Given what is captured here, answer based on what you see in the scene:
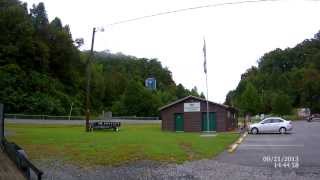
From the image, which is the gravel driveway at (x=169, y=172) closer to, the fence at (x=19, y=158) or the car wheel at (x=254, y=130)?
the fence at (x=19, y=158)

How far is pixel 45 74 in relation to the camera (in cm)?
10425

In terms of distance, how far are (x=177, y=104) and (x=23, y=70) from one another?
46.0 metres

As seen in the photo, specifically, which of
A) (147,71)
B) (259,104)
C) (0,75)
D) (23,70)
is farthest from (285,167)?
(147,71)

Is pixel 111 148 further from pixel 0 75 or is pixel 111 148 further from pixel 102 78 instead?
pixel 102 78

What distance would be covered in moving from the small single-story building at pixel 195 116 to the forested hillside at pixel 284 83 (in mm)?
52646

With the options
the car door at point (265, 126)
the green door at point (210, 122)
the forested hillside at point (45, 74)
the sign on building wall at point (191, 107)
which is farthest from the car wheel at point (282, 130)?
the forested hillside at point (45, 74)

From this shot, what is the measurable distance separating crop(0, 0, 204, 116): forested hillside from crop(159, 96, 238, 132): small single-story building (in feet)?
113

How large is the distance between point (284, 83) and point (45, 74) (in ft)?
224

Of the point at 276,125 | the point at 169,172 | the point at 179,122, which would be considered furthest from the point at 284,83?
the point at 169,172

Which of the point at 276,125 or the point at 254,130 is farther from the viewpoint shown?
the point at 254,130

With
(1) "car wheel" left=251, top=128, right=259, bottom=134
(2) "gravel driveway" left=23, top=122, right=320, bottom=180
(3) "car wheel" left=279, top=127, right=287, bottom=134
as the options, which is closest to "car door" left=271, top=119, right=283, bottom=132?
(3) "car wheel" left=279, top=127, right=287, bottom=134

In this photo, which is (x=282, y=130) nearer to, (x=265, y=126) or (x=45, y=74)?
(x=265, y=126)

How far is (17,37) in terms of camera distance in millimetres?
100688

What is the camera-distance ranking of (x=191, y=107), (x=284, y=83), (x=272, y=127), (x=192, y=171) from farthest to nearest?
(x=284, y=83)
(x=191, y=107)
(x=272, y=127)
(x=192, y=171)
